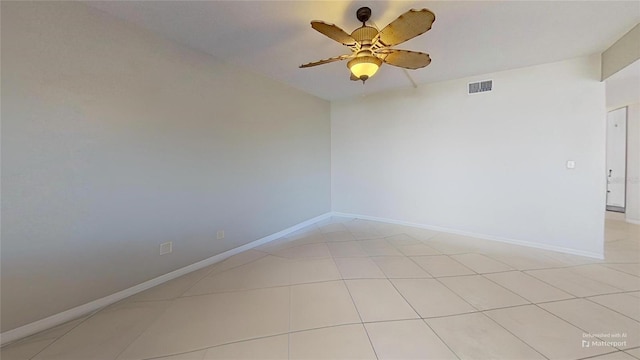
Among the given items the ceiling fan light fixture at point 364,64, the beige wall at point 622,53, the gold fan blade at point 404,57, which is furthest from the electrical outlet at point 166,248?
the beige wall at point 622,53

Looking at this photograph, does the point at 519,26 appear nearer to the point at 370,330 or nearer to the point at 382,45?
the point at 382,45

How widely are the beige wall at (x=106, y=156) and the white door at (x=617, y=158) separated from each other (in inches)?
294

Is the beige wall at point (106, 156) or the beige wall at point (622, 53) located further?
the beige wall at point (622, 53)

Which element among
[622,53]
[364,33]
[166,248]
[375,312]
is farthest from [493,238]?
[166,248]

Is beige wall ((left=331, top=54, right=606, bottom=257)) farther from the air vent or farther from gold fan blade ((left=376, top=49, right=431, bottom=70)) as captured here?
gold fan blade ((left=376, top=49, right=431, bottom=70))

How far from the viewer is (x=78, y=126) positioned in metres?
1.97

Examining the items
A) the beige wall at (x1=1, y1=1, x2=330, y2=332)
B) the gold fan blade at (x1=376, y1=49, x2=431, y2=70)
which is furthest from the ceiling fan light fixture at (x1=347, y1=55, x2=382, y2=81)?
the beige wall at (x1=1, y1=1, x2=330, y2=332)

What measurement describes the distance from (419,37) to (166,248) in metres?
3.56

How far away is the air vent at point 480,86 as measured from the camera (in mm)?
3689

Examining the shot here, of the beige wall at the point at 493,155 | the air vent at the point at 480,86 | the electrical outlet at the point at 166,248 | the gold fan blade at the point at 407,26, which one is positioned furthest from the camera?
the air vent at the point at 480,86

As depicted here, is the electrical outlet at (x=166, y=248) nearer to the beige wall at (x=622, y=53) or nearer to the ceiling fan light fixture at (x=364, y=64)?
the ceiling fan light fixture at (x=364, y=64)

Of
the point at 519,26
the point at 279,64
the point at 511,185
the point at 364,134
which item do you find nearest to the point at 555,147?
the point at 511,185

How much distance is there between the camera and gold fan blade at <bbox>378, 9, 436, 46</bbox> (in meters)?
1.55

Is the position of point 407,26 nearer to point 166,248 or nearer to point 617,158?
point 166,248
